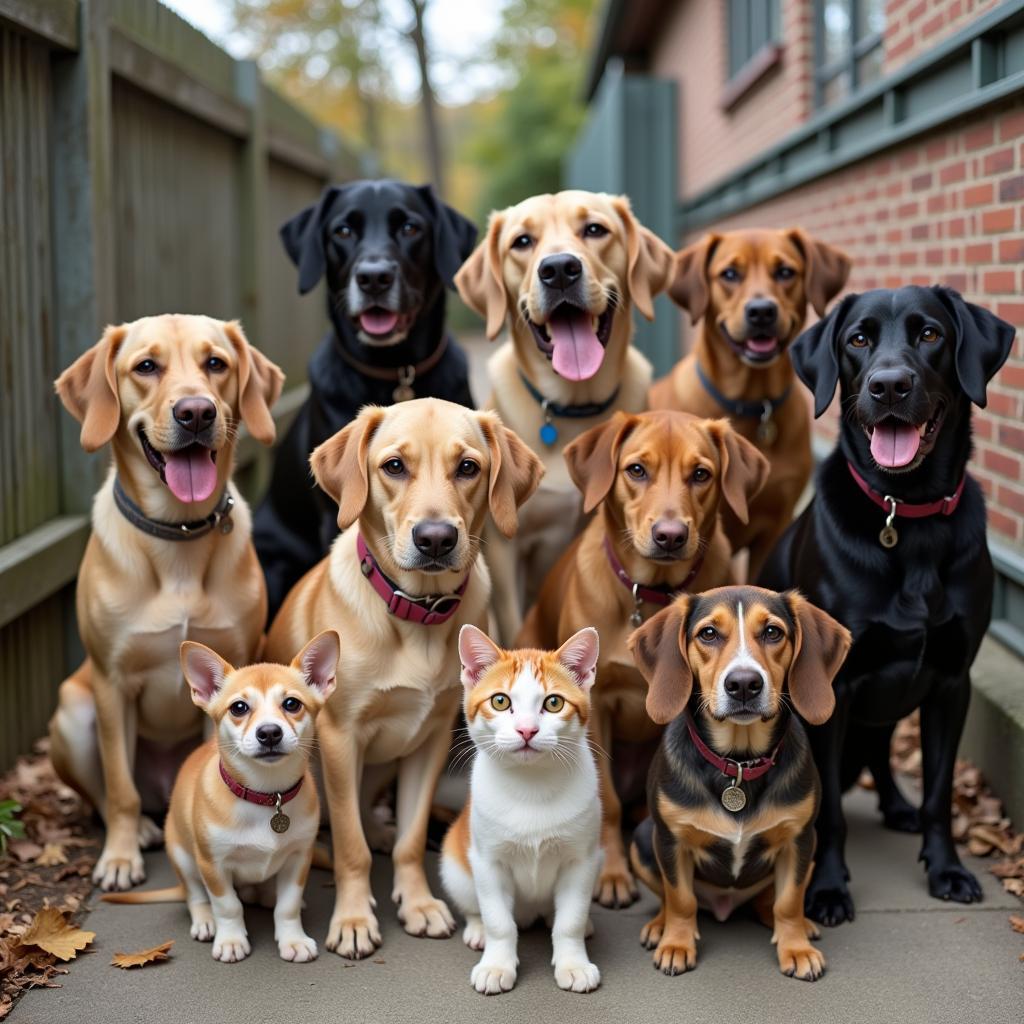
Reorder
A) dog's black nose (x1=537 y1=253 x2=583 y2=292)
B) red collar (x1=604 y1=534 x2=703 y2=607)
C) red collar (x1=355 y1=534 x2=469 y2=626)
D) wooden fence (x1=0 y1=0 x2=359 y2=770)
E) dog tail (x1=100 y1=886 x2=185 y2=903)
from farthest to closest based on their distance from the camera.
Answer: wooden fence (x1=0 y1=0 x2=359 y2=770)
dog's black nose (x1=537 y1=253 x2=583 y2=292)
red collar (x1=604 y1=534 x2=703 y2=607)
dog tail (x1=100 y1=886 x2=185 y2=903)
red collar (x1=355 y1=534 x2=469 y2=626)

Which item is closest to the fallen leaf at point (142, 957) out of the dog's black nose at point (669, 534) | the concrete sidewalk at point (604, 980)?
the concrete sidewalk at point (604, 980)

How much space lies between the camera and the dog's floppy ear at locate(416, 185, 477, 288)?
18.1ft

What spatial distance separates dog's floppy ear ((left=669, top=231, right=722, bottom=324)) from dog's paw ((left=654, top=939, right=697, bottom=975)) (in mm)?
2707

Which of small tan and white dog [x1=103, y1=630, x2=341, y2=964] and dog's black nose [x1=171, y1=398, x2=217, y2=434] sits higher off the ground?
dog's black nose [x1=171, y1=398, x2=217, y2=434]

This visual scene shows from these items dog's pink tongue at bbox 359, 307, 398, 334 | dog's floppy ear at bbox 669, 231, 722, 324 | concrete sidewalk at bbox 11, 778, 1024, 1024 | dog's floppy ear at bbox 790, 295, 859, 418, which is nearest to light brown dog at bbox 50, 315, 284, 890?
concrete sidewalk at bbox 11, 778, 1024, 1024

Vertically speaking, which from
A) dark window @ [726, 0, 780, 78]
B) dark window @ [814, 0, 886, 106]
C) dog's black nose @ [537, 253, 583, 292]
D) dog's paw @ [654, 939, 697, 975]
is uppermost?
dark window @ [726, 0, 780, 78]

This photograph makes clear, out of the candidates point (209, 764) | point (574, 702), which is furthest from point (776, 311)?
point (209, 764)

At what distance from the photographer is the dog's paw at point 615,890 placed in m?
4.24

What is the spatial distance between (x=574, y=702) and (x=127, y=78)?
420 cm

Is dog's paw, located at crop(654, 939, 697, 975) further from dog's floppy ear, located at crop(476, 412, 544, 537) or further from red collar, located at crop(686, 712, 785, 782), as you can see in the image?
dog's floppy ear, located at crop(476, 412, 544, 537)

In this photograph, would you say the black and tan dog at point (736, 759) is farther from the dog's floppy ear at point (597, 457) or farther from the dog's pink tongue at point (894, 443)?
the dog's floppy ear at point (597, 457)

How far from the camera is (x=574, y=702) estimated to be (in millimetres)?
3613

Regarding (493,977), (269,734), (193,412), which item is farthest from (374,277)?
(493,977)

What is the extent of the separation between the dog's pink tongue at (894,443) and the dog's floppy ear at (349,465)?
1537 millimetres
